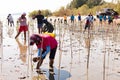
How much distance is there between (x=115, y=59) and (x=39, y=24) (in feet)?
18.7

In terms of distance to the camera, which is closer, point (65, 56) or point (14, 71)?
point (14, 71)

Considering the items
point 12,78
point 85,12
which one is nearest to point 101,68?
point 12,78

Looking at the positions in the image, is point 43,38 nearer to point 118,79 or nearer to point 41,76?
point 41,76

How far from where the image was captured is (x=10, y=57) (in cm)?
1141

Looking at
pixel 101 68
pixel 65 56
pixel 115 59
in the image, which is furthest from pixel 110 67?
pixel 65 56

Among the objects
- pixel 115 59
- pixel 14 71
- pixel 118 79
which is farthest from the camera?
pixel 115 59

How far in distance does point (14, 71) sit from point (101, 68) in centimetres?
234

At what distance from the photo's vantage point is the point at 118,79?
7961 mm

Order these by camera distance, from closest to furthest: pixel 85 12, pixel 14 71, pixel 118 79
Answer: pixel 118 79 → pixel 14 71 → pixel 85 12

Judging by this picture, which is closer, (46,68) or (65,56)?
(46,68)

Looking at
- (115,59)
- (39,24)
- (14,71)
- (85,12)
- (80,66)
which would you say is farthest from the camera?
(85,12)

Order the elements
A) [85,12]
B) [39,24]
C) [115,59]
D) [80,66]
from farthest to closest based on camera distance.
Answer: [85,12]
[39,24]
[115,59]
[80,66]

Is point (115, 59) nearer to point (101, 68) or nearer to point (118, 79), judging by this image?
point (101, 68)

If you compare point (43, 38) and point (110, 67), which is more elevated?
point (43, 38)
